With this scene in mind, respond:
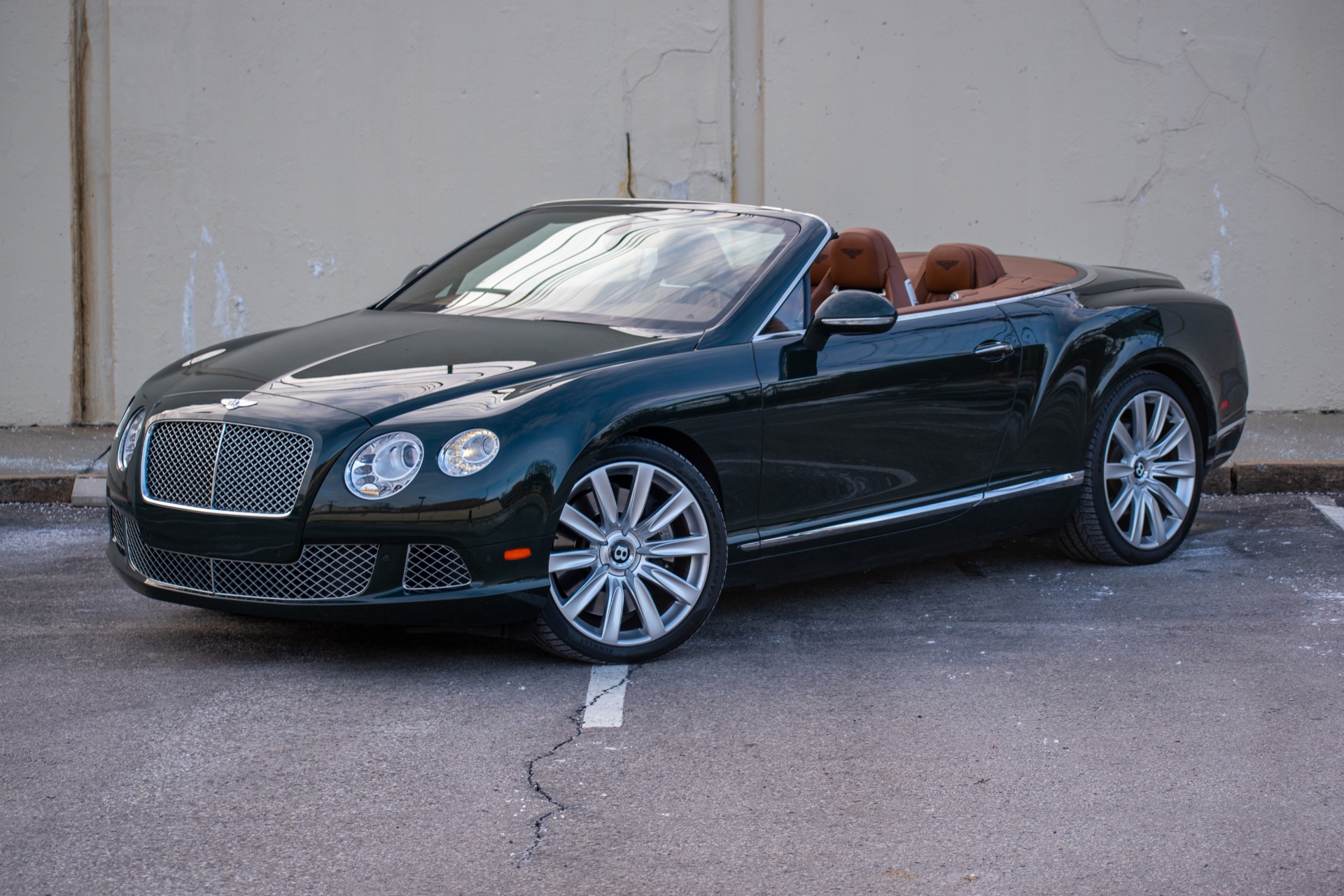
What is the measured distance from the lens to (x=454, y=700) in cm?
446

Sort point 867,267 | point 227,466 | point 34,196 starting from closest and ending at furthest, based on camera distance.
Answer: point 227,466 → point 867,267 → point 34,196

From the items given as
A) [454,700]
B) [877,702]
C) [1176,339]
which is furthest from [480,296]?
[1176,339]

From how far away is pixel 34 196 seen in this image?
9703mm

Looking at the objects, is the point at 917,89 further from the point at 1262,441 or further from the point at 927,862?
the point at 927,862

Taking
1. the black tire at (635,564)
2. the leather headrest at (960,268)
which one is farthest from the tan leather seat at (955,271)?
the black tire at (635,564)

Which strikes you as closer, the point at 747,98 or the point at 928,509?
the point at 928,509

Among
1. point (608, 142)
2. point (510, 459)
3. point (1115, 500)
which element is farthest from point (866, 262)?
point (608, 142)

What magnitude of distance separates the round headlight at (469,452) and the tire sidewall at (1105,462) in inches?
109

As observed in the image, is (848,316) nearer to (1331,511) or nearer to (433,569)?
(433,569)

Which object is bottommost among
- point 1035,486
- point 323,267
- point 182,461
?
point 1035,486

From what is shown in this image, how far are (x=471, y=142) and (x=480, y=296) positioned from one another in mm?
4333

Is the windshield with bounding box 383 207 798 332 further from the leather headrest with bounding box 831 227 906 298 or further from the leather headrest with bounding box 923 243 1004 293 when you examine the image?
the leather headrest with bounding box 923 243 1004 293

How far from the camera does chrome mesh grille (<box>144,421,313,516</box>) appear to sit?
14.8 ft

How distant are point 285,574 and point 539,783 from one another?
45.9 inches
